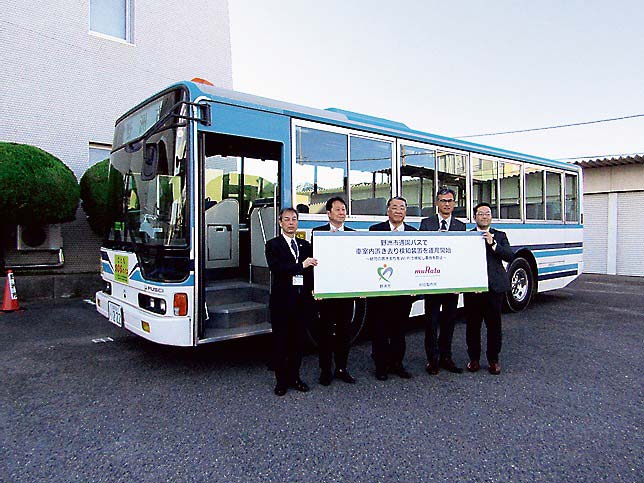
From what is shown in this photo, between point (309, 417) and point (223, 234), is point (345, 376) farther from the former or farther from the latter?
point (223, 234)

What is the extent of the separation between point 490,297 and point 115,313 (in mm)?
→ 4011

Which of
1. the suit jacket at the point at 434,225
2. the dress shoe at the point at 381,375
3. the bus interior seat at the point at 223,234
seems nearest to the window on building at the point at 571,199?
the suit jacket at the point at 434,225

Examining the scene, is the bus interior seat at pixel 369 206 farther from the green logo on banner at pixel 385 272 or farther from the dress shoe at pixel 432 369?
the dress shoe at pixel 432 369

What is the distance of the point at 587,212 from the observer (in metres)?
16.6

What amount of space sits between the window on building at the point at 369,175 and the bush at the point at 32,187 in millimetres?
6111

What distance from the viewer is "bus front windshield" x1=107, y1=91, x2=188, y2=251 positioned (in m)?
4.70

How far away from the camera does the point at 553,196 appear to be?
932cm

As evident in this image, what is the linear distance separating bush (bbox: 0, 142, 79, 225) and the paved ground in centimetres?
336

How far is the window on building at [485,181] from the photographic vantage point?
7.68 m

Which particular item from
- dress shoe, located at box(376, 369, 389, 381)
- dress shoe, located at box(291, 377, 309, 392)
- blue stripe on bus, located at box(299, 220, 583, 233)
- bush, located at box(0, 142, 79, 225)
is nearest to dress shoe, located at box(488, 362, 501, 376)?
dress shoe, located at box(376, 369, 389, 381)

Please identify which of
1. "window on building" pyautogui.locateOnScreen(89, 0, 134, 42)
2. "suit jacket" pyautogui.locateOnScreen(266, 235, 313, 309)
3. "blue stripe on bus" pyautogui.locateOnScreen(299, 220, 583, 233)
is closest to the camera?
"suit jacket" pyautogui.locateOnScreen(266, 235, 313, 309)

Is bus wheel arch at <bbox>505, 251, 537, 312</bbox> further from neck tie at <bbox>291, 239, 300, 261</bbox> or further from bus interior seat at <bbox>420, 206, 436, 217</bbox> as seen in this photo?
neck tie at <bbox>291, 239, 300, 261</bbox>

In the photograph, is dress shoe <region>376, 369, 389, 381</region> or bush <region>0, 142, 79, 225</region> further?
bush <region>0, 142, 79, 225</region>

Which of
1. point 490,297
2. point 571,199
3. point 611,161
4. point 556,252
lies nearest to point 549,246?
point 556,252
